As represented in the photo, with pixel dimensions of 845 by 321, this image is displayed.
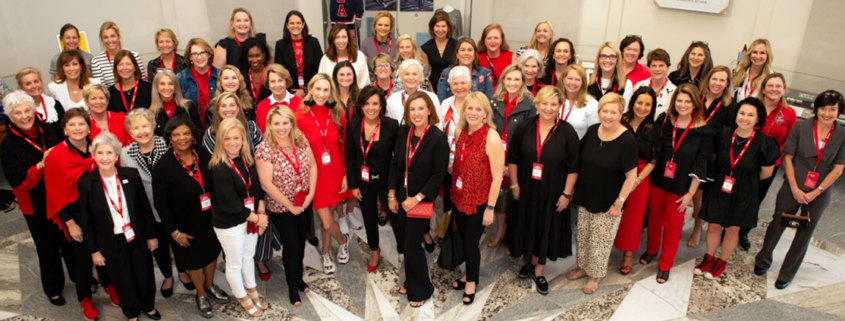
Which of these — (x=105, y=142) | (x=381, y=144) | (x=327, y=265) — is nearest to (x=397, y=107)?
(x=381, y=144)

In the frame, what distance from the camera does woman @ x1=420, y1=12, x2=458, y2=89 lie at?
5.00 m

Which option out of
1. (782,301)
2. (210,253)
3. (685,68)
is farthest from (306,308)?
(685,68)

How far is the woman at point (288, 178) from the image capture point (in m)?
3.24

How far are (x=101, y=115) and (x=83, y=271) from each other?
3.49ft

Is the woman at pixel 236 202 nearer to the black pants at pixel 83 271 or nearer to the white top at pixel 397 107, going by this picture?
the black pants at pixel 83 271

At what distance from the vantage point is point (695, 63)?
4.50 meters

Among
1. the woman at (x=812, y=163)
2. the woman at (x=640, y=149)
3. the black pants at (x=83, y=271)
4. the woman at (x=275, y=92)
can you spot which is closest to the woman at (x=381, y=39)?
the woman at (x=275, y=92)

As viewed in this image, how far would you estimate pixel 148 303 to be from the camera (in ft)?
11.2

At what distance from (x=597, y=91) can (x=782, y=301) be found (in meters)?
2.07

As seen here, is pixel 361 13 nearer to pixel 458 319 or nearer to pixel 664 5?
pixel 664 5

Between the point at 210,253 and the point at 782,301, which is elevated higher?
the point at 210,253

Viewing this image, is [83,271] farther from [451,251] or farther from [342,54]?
[342,54]

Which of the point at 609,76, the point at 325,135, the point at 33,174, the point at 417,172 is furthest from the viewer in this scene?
the point at 609,76

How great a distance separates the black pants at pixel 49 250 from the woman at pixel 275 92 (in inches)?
60.4
